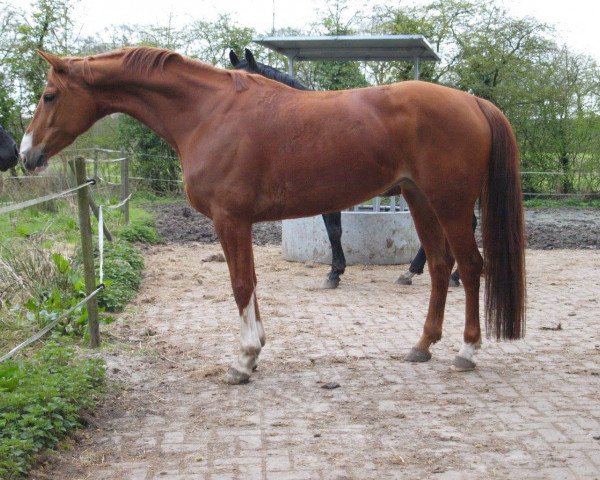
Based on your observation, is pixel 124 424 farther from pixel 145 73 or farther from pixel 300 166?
pixel 145 73

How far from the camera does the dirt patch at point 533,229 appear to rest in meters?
11.2

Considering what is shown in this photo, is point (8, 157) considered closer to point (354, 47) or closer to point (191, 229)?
point (354, 47)

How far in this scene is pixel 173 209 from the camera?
47.2 feet

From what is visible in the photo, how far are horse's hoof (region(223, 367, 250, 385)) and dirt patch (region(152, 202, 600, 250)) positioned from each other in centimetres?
657

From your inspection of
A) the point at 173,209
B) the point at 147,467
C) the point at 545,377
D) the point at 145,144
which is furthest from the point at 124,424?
the point at 145,144

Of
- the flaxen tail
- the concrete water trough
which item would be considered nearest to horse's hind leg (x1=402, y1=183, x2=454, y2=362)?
the flaxen tail

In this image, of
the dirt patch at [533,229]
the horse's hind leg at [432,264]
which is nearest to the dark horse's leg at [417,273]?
the horse's hind leg at [432,264]

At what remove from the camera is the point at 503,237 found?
4707mm

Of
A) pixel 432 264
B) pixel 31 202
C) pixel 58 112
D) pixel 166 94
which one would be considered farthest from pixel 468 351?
pixel 58 112

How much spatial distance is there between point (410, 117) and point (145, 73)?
1640 millimetres

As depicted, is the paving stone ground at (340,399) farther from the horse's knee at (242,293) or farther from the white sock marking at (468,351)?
the horse's knee at (242,293)

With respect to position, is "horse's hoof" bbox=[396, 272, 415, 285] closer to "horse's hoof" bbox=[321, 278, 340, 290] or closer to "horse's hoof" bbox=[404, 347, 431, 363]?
"horse's hoof" bbox=[321, 278, 340, 290]

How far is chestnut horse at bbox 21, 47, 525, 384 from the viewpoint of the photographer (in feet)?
15.2

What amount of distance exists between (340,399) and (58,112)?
2.41 metres
